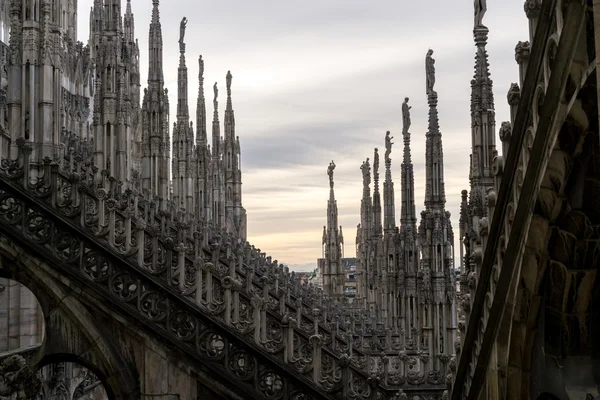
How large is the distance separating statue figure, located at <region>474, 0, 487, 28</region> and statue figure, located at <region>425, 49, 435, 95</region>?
8623 millimetres

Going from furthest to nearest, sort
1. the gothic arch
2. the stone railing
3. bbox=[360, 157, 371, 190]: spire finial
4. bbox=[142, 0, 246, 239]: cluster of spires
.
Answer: bbox=[360, 157, 371, 190]: spire finial, bbox=[142, 0, 246, 239]: cluster of spires, the gothic arch, the stone railing

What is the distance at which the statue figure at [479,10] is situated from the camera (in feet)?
50.5

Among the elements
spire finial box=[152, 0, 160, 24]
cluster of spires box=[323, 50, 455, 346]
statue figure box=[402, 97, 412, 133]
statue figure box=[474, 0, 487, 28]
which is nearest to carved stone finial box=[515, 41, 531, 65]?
statue figure box=[474, 0, 487, 28]

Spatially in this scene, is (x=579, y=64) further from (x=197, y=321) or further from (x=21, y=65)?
(x=21, y=65)


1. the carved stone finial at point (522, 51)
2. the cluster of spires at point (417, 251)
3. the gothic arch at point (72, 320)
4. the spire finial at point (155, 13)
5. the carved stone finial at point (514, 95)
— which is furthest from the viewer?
the spire finial at point (155, 13)

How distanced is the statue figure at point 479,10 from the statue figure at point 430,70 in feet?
28.3

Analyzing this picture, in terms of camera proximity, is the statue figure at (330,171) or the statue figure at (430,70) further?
the statue figure at (330,171)

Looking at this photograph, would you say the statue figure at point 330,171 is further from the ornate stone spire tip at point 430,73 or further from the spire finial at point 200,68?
the ornate stone spire tip at point 430,73

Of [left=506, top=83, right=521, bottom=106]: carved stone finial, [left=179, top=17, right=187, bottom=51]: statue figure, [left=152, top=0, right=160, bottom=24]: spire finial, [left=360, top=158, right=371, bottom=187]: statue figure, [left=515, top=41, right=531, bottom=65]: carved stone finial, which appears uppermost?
[left=179, top=17, right=187, bottom=51]: statue figure

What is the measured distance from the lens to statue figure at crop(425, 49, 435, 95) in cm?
2453

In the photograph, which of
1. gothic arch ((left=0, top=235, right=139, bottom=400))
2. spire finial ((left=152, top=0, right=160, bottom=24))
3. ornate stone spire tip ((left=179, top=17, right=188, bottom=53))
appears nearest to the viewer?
gothic arch ((left=0, top=235, right=139, bottom=400))

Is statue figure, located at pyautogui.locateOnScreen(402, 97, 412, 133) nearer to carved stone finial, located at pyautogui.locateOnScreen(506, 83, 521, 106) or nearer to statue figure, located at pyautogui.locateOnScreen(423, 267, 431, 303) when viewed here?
statue figure, located at pyautogui.locateOnScreen(423, 267, 431, 303)

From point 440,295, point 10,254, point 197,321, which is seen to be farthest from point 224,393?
point 440,295

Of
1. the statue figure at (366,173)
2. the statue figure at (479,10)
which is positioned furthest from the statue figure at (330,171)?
the statue figure at (479,10)
